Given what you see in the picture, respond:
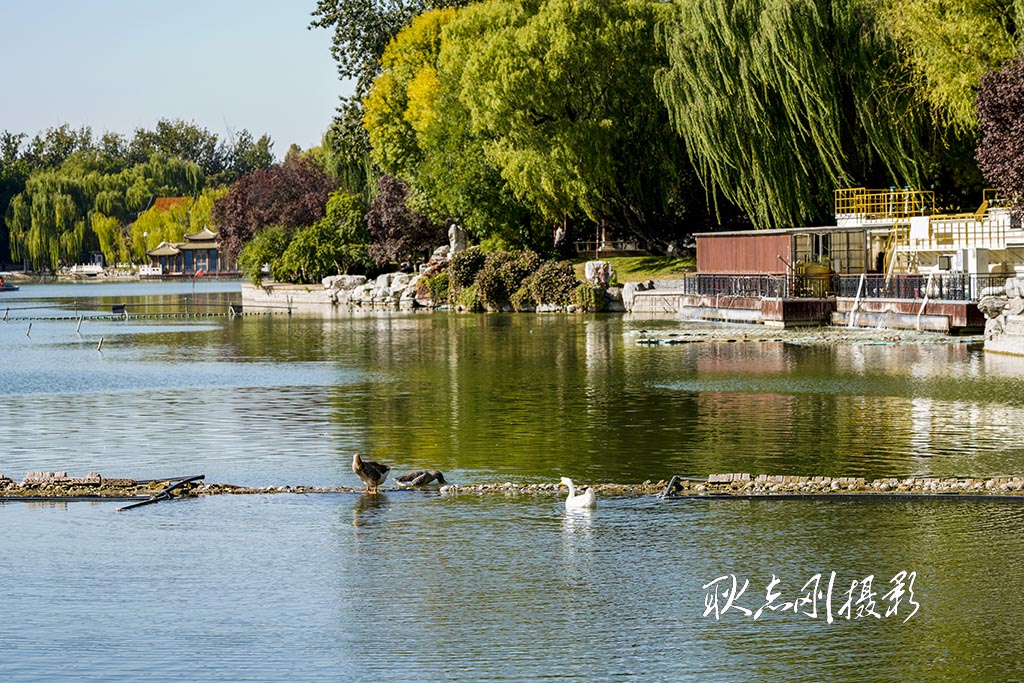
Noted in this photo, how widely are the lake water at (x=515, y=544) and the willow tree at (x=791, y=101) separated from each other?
2494cm

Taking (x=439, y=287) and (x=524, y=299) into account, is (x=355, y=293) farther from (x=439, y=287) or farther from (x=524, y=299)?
(x=524, y=299)

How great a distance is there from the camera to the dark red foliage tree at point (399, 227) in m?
87.4

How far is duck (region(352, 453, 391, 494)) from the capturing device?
19.4 m

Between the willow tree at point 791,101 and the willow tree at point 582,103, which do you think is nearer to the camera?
the willow tree at point 791,101

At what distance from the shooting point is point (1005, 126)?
136 ft

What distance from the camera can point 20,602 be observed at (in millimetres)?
14578

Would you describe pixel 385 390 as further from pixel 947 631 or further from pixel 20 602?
pixel 947 631

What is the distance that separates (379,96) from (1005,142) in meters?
50.9

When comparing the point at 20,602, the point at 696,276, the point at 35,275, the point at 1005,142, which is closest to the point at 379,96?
the point at 696,276

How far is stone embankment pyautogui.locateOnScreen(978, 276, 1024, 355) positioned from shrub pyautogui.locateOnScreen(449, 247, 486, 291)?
123ft

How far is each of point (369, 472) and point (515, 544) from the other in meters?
3.49

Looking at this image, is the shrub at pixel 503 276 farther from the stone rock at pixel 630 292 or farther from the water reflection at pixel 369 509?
the water reflection at pixel 369 509

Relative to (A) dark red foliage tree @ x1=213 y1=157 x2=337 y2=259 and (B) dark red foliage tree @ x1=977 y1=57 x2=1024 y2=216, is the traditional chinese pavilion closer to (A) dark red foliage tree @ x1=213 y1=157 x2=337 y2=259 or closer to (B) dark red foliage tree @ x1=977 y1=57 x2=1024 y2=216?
(A) dark red foliage tree @ x1=213 y1=157 x2=337 y2=259

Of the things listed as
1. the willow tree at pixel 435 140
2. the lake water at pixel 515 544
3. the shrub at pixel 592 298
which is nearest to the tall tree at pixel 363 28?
the willow tree at pixel 435 140
